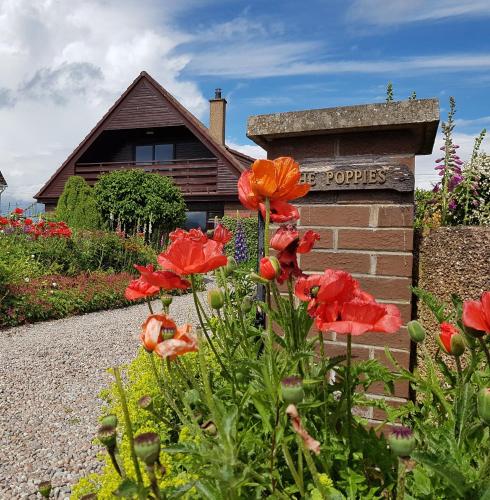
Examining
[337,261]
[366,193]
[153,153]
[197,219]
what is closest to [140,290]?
[337,261]

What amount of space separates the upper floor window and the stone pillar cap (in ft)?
55.9

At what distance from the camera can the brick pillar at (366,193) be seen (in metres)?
1.98

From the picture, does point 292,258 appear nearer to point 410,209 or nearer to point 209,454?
point 209,454

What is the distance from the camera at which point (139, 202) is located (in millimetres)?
14047

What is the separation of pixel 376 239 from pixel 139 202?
1269cm

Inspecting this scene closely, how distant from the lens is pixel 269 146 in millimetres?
2248

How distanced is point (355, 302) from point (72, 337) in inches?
198

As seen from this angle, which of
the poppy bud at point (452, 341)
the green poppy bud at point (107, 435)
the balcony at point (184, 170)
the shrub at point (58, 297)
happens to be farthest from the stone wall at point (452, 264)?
the balcony at point (184, 170)

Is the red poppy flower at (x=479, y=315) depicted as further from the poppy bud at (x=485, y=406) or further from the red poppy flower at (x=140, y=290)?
the red poppy flower at (x=140, y=290)

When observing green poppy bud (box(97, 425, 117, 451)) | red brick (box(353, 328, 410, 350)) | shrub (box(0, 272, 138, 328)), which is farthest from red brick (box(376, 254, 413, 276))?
shrub (box(0, 272, 138, 328))

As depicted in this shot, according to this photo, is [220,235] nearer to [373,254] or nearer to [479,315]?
[479,315]

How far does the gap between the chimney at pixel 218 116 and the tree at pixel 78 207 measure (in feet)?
25.7

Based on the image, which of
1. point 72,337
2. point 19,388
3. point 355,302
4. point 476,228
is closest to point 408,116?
point 476,228

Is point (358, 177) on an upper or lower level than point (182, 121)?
lower
